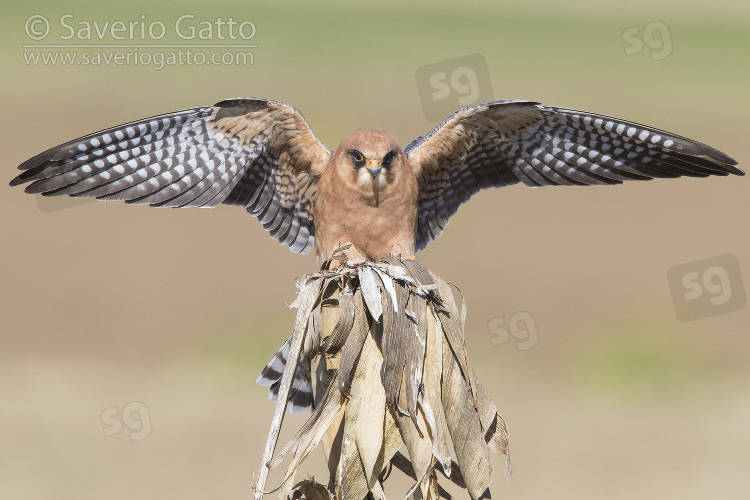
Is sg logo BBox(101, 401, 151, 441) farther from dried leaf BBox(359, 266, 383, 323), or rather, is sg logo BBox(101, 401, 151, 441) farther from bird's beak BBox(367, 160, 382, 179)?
dried leaf BBox(359, 266, 383, 323)

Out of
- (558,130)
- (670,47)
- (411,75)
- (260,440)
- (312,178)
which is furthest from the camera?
(670,47)

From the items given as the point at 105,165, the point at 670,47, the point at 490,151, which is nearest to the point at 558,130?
the point at 490,151

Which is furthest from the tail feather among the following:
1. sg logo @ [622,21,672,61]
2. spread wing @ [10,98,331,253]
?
sg logo @ [622,21,672,61]

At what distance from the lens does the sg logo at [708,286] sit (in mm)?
13884

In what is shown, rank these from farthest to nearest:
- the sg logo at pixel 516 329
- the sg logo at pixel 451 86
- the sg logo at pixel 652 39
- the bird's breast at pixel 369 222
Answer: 1. the sg logo at pixel 652 39
2. the sg logo at pixel 451 86
3. the sg logo at pixel 516 329
4. the bird's breast at pixel 369 222

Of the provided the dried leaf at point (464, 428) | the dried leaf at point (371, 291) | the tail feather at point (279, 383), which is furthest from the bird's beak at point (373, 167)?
the dried leaf at point (464, 428)

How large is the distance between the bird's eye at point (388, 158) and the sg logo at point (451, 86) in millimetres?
8388

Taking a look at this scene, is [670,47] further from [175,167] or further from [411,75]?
[175,167]

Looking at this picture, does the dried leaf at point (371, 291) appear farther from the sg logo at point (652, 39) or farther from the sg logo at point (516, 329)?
the sg logo at point (652, 39)

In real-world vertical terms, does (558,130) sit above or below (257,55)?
below

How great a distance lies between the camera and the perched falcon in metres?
5.61

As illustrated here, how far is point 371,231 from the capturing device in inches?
249

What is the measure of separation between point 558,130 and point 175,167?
242 centimetres

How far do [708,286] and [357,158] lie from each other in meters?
9.62
